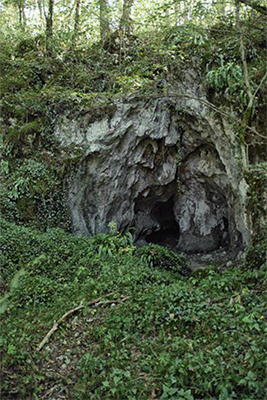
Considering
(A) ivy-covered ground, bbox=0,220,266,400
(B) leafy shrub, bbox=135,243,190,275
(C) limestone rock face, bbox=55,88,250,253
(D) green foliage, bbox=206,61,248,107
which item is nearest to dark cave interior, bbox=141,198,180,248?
(C) limestone rock face, bbox=55,88,250,253

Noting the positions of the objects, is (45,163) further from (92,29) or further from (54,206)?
(92,29)

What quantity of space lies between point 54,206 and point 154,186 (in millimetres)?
3917

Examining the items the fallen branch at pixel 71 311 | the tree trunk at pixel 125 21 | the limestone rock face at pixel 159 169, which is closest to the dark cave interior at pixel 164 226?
the limestone rock face at pixel 159 169

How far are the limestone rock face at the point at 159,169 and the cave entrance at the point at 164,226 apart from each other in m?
0.70

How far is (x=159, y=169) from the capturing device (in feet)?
38.4

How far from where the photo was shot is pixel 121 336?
424 centimetres

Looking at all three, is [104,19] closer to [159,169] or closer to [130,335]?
[159,169]

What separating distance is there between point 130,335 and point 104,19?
9838mm

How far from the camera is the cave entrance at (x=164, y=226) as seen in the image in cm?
1385

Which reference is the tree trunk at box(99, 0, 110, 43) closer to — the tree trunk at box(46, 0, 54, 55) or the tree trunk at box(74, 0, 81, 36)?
the tree trunk at box(74, 0, 81, 36)

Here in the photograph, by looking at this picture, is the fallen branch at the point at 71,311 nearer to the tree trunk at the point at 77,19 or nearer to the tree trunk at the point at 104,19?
the tree trunk at the point at 104,19

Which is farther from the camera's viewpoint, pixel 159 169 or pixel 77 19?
pixel 159 169

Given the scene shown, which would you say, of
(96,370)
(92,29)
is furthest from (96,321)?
(92,29)

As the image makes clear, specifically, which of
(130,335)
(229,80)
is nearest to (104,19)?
(229,80)
